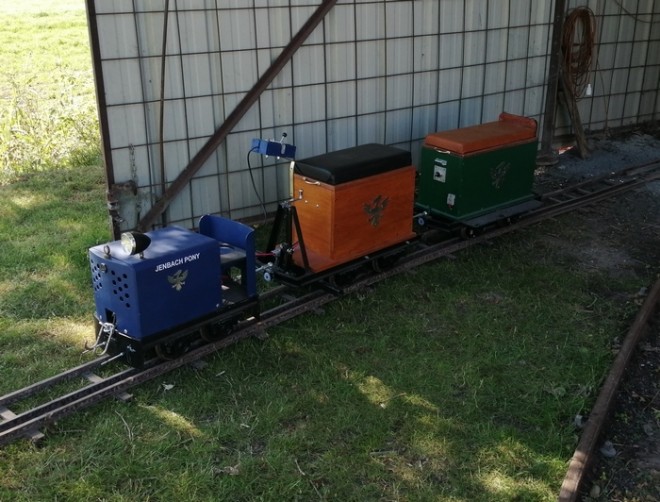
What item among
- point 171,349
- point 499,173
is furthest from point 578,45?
point 171,349

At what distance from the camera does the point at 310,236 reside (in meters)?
7.30

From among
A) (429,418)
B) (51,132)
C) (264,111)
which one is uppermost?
(264,111)

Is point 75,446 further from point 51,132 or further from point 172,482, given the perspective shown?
point 51,132

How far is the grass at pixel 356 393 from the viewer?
4.71 m

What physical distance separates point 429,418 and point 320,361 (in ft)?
3.84

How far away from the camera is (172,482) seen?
4648 mm

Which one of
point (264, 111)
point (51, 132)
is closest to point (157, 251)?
point (264, 111)

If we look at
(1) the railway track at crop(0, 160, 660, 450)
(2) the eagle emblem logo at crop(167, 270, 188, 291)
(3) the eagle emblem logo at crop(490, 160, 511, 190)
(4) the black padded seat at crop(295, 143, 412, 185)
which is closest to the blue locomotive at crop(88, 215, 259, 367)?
(2) the eagle emblem logo at crop(167, 270, 188, 291)

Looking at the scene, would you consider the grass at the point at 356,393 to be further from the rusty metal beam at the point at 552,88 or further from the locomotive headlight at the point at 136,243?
the rusty metal beam at the point at 552,88

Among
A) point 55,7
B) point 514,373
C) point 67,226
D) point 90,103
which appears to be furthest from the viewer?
point 55,7

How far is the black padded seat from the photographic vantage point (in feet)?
22.6

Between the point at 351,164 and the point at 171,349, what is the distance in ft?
8.42

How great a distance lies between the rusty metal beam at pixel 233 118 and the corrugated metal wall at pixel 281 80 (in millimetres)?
86

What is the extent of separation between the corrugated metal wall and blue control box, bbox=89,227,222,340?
2.49 m
